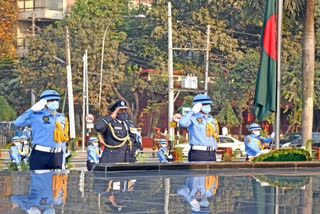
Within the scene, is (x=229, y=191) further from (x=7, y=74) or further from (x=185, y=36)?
(x=7, y=74)

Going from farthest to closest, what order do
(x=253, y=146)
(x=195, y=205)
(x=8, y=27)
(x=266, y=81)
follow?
(x=8, y=27) < (x=253, y=146) < (x=266, y=81) < (x=195, y=205)

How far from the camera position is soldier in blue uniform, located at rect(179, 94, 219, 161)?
1439 cm

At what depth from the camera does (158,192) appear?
9.60 metres

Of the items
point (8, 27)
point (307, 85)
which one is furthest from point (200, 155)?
point (8, 27)

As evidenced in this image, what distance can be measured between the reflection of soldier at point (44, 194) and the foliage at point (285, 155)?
434cm

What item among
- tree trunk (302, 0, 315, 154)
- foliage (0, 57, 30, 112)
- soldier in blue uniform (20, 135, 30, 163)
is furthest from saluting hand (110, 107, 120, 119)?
foliage (0, 57, 30, 112)

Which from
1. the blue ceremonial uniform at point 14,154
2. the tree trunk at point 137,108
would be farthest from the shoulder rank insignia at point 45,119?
the tree trunk at point 137,108

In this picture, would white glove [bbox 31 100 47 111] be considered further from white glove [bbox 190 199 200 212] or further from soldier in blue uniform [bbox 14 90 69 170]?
white glove [bbox 190 199 200 212]

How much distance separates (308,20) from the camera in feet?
84.3

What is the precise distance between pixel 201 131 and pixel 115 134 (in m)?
1.45

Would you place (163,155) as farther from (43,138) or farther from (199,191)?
(199,191)

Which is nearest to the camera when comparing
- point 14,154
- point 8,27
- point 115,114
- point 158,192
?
point 158,192

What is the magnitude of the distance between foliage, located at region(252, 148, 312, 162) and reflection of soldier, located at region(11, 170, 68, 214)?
434 cm

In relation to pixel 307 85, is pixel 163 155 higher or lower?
lower
